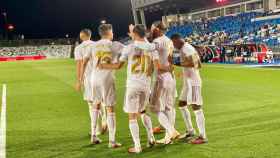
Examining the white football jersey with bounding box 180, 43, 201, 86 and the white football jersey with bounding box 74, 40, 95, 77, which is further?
the white football jersey with bounding box 74, 40, 95, 77

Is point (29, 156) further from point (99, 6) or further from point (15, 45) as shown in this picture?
point (99, 6)

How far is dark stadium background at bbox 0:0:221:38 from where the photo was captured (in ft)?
284

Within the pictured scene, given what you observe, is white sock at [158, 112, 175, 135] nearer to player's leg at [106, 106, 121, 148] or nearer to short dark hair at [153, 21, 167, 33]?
player's leg at [106, 106, 121, 148]

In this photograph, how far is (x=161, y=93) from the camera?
25.3ft

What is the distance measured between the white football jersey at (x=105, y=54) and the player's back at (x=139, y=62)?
60 centimetres

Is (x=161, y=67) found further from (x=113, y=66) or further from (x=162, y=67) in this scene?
(x=113, y=66)

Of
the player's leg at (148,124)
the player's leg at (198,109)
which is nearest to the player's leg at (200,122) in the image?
the player's leg at (198,109)

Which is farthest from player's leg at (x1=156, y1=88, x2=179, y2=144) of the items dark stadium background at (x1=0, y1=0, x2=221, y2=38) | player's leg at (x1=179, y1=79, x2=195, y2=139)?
dark stadium background at (x1=0, y1=0, x2=221, y2=38)

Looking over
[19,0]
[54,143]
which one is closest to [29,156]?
[54,143]

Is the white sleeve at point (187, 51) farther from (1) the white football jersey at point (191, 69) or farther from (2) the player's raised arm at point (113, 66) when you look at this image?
(2) the player's raised arm at point (113, 66)

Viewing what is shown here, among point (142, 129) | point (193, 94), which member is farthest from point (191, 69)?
point (142, 129)

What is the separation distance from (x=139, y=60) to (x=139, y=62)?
34 mm

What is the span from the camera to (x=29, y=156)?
23.7 ft

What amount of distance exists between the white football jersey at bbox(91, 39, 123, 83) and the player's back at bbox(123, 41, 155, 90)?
0.60 metres
